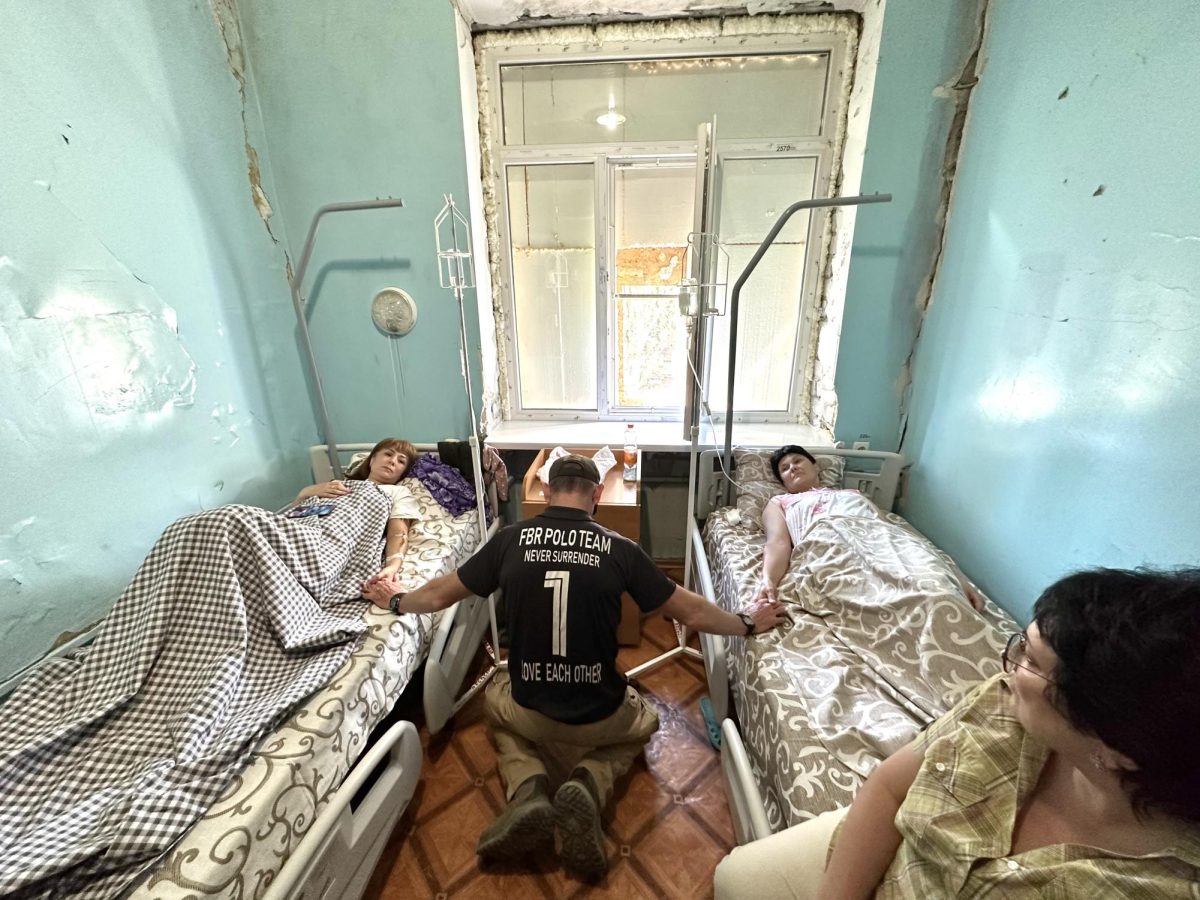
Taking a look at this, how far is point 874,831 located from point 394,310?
252 cm

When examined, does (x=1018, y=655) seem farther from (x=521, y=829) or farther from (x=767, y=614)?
(x=521, y=829)

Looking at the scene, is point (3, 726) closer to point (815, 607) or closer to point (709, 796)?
point (709, 796)

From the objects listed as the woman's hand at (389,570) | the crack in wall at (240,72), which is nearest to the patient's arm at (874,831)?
the woman's hand at (389,570)

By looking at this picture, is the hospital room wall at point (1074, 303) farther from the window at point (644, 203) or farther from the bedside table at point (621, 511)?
the bedside table at point (621, 511)

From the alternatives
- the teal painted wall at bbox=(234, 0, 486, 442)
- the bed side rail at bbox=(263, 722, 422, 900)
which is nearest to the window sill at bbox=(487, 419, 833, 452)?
the teal painted wall at bbox=(234, 0, 486, 442)

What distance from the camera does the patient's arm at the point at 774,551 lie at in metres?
1.69

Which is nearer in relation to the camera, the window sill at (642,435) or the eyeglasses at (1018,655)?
the eyeglasses at (1018,655)

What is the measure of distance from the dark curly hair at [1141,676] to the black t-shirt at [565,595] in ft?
2.80

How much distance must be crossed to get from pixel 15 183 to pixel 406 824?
7.08 ft

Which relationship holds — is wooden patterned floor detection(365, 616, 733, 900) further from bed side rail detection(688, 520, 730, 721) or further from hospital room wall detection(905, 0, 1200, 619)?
hospital room wall detection(905, 0, 1200, 619)

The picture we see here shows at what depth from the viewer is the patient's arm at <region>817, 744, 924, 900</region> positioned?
0.74 metres

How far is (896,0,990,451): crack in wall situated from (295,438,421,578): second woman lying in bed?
90.7 inches

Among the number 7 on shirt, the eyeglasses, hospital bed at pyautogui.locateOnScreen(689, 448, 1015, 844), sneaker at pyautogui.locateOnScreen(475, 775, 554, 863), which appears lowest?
sneaker at pyautogui.locateOnScreen(475, 775, 554, 863)

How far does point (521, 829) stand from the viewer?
1.24m
